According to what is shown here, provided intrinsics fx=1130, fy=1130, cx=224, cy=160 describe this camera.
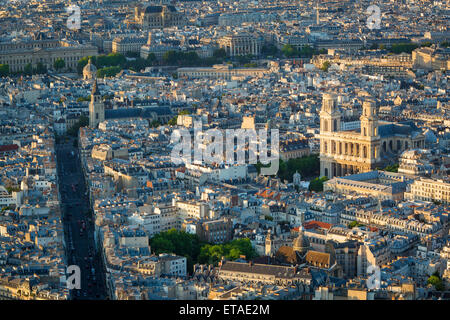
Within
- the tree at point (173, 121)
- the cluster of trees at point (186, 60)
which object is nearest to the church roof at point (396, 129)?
the tree at point (173, 121)

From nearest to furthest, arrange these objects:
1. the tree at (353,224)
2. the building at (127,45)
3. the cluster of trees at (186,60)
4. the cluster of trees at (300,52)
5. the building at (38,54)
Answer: the tree at (353,224)
the building at (38,54)
the cluster of trees at (186,60)
the cluster of trees at (300,52)
the building at (127,45)

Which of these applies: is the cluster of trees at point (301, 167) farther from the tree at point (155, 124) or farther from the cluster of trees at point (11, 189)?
the tree at point (155, 124)

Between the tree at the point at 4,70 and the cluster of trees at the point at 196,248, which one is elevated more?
the cluster of trees at the point at 196,248

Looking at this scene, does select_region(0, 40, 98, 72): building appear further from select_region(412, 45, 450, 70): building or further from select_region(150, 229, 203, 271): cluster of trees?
select_region(150, 229, 203, 271): cluster of trees

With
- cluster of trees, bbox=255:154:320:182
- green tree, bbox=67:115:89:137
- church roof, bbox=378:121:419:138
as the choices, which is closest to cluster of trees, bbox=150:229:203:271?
cluster of trees, bbox=255:154:320:182

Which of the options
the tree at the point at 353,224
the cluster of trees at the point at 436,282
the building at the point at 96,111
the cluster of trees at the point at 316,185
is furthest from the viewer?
the building at the point at 96,111

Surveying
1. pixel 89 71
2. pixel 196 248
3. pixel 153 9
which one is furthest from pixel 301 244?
pixel 153 9
